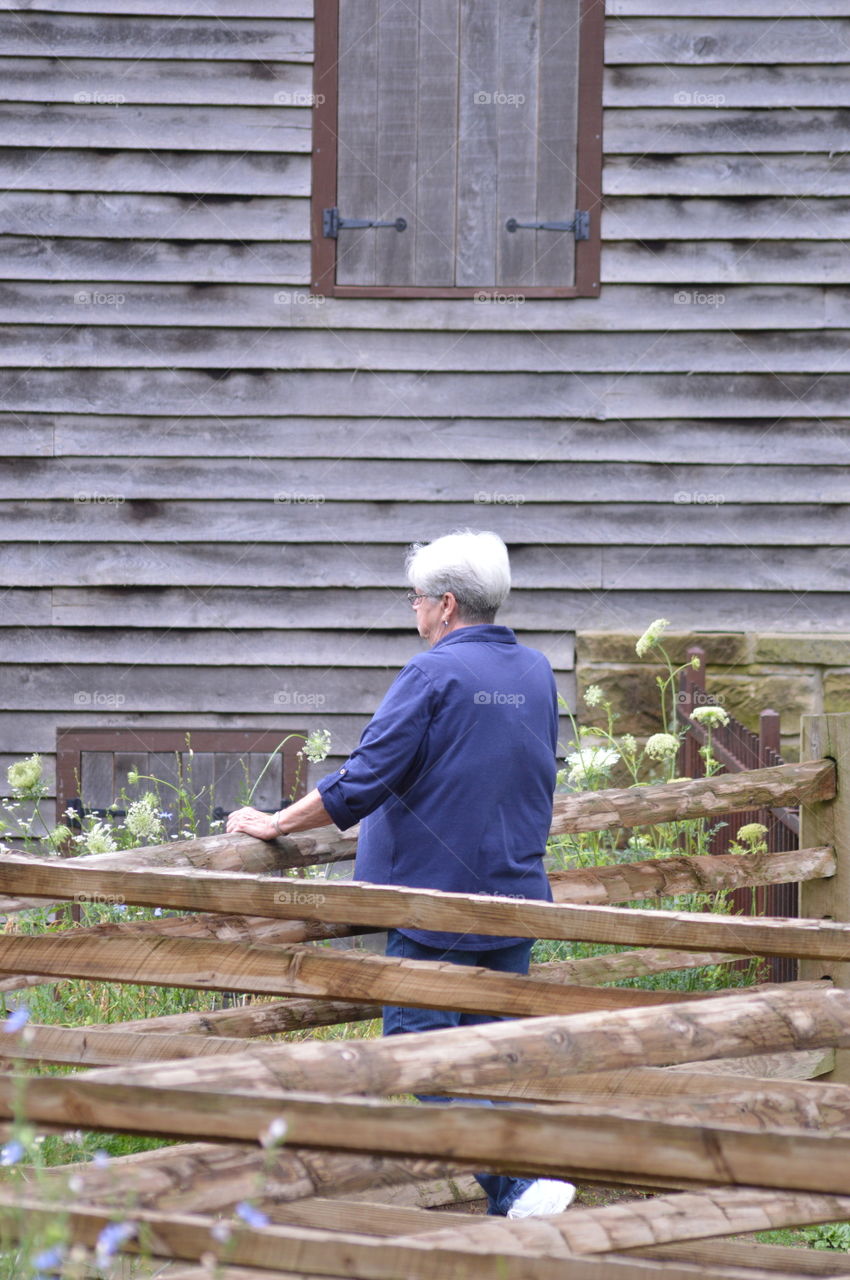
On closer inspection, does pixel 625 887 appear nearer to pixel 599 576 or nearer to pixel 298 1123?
pixel 298 1123

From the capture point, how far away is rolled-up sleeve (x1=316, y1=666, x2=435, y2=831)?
3.06 metres

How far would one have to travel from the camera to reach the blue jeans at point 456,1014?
124 inches

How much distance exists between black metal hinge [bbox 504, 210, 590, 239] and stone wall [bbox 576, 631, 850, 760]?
185cm

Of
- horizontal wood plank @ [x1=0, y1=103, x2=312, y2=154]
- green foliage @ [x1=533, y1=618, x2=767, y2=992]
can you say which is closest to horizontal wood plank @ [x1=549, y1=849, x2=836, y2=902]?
green foliage @ [x1=533, y1=618, x2=767, y2=992]

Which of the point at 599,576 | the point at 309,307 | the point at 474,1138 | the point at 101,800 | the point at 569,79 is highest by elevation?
the point at 569,79

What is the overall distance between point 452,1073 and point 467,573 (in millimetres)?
1614

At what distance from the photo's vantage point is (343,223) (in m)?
6.18

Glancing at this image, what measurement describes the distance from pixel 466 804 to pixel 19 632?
3691 mm

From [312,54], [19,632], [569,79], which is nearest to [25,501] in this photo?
[19,632]

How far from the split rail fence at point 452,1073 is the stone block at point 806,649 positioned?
2.25 m

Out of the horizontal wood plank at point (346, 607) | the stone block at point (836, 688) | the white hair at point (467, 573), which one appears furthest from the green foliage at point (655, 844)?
the white hair at point (467, 573)

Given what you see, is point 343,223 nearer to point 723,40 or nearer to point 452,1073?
point 723,40

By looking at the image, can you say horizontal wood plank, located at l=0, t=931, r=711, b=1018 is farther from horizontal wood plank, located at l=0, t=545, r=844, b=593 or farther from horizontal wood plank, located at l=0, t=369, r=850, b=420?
horizontal wood plank, located at l=0, t=369, r=850, b=420

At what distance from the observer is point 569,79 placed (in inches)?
241
